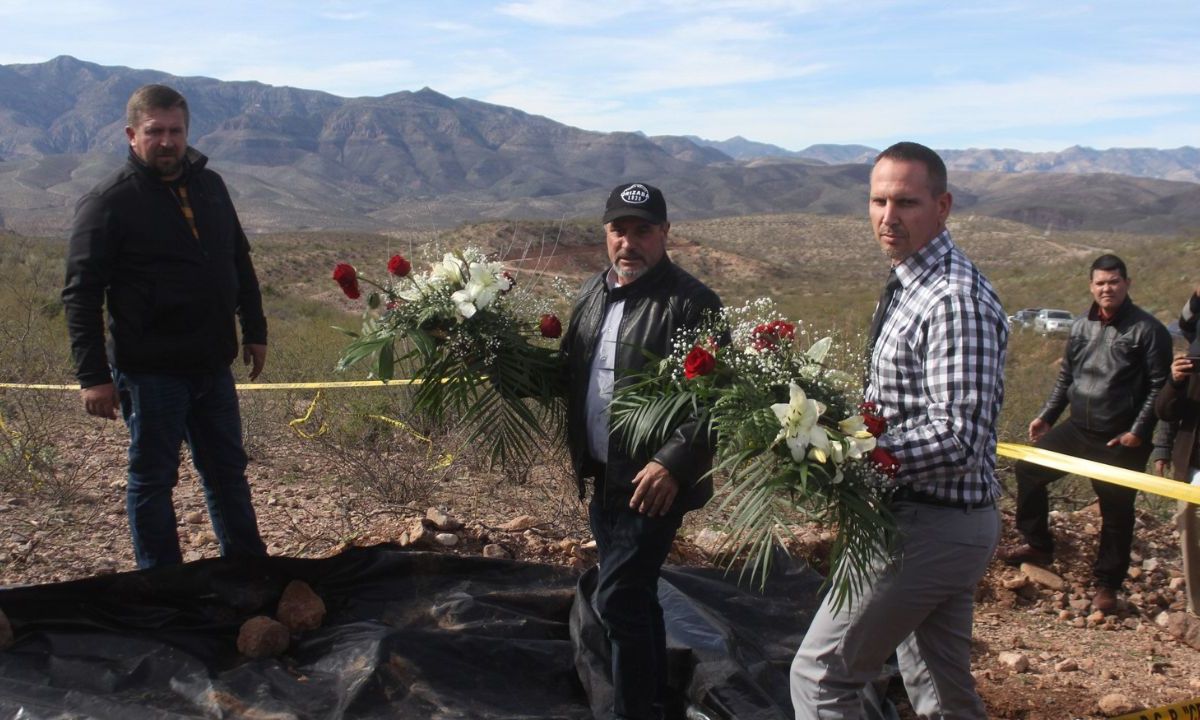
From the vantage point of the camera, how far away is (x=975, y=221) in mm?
68375

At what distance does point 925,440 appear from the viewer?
2252 mm

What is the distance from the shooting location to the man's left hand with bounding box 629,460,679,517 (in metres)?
2.69

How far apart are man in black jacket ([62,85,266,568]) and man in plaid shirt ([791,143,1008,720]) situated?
245 centimetres

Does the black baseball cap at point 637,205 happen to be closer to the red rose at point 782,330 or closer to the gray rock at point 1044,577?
the red rose at point 782,330

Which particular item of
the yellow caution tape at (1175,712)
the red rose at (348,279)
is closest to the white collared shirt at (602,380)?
the red rose at (348,279)

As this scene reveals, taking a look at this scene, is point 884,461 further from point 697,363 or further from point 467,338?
point 467,338

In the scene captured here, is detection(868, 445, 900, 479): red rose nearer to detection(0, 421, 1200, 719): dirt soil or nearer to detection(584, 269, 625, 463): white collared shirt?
detection(584, 269, 625, 463): white collared shirt

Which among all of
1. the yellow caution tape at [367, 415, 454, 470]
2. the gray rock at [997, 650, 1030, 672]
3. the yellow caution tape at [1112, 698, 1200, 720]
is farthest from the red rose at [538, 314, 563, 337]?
the yellow caution tape at [367, 415, 454, 470]

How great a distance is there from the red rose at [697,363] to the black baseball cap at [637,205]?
0.53 metres

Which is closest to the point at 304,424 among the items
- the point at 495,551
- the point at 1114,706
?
the point at 495,551

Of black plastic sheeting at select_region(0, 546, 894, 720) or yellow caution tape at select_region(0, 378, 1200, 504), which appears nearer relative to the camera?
black plastic sheeting at select_region(0, 546, 894, 720)

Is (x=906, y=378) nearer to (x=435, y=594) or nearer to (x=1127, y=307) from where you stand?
(x=435, y=594)

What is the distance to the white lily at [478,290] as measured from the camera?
309cm

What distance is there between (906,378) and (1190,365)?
318cm
